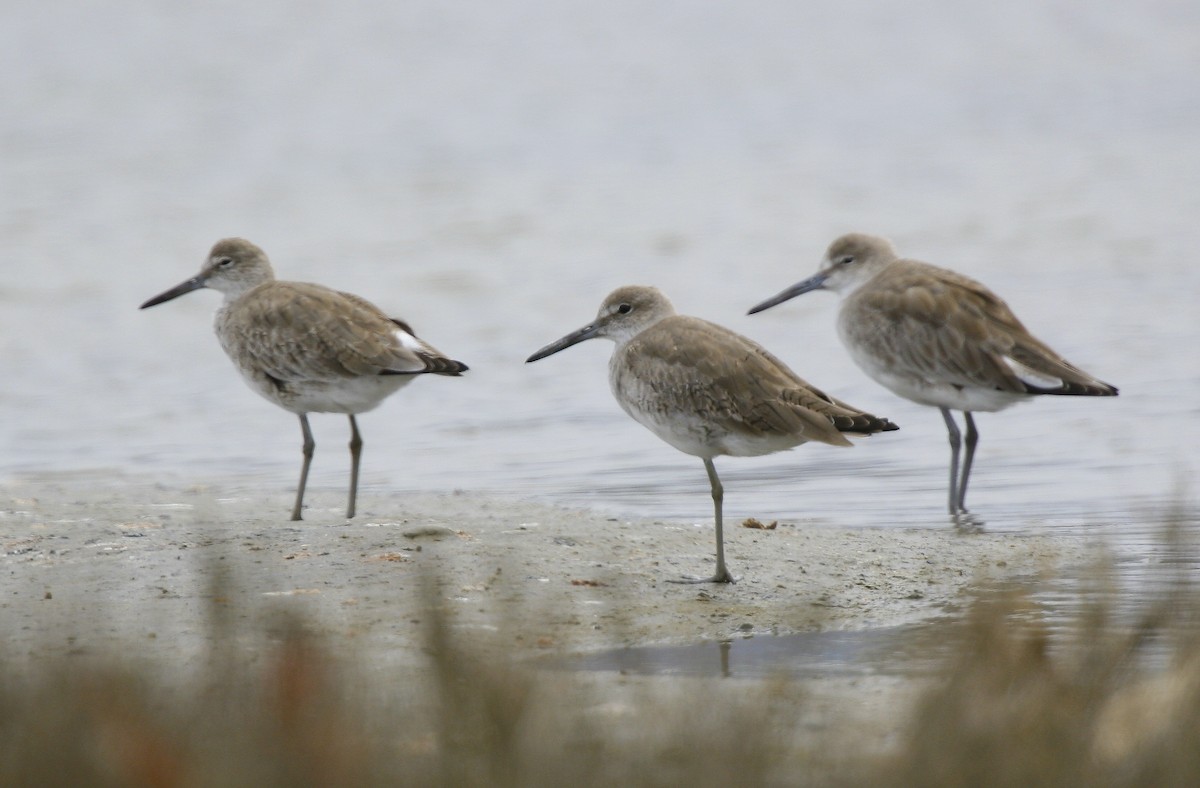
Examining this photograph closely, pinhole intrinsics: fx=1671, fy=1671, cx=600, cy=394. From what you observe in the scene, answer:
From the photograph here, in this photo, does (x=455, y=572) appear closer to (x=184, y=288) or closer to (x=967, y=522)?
(x=967, y=522)

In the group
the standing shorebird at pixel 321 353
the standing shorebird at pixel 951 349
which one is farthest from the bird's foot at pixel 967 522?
the standing shorebird at pixel 321 353

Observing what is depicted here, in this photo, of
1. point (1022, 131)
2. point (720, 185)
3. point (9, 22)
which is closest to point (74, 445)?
point (720, 185)

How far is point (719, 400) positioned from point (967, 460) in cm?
268

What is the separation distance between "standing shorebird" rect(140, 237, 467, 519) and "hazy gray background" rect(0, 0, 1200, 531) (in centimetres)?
116

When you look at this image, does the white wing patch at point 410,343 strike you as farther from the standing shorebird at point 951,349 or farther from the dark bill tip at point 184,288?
the standing shorebird at point 951,349

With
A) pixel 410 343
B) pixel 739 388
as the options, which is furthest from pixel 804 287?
pixel 739 388

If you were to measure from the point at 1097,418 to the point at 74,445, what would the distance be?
6.78 metres

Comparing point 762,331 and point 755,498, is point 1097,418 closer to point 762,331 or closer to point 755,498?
point 755,498

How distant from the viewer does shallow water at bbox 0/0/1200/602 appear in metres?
10.4

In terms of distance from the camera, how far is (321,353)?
8453mm

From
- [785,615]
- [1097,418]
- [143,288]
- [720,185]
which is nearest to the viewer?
[785,615]

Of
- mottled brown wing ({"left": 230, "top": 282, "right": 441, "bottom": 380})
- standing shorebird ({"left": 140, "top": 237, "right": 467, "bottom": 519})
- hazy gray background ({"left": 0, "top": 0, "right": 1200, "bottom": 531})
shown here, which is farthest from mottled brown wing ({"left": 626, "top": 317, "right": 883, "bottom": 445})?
hazy gray background ({"left": 0, "top": 0, "right": 1200, "bottom": 531})

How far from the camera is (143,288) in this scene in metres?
15.5

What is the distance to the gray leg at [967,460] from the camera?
357 inches
